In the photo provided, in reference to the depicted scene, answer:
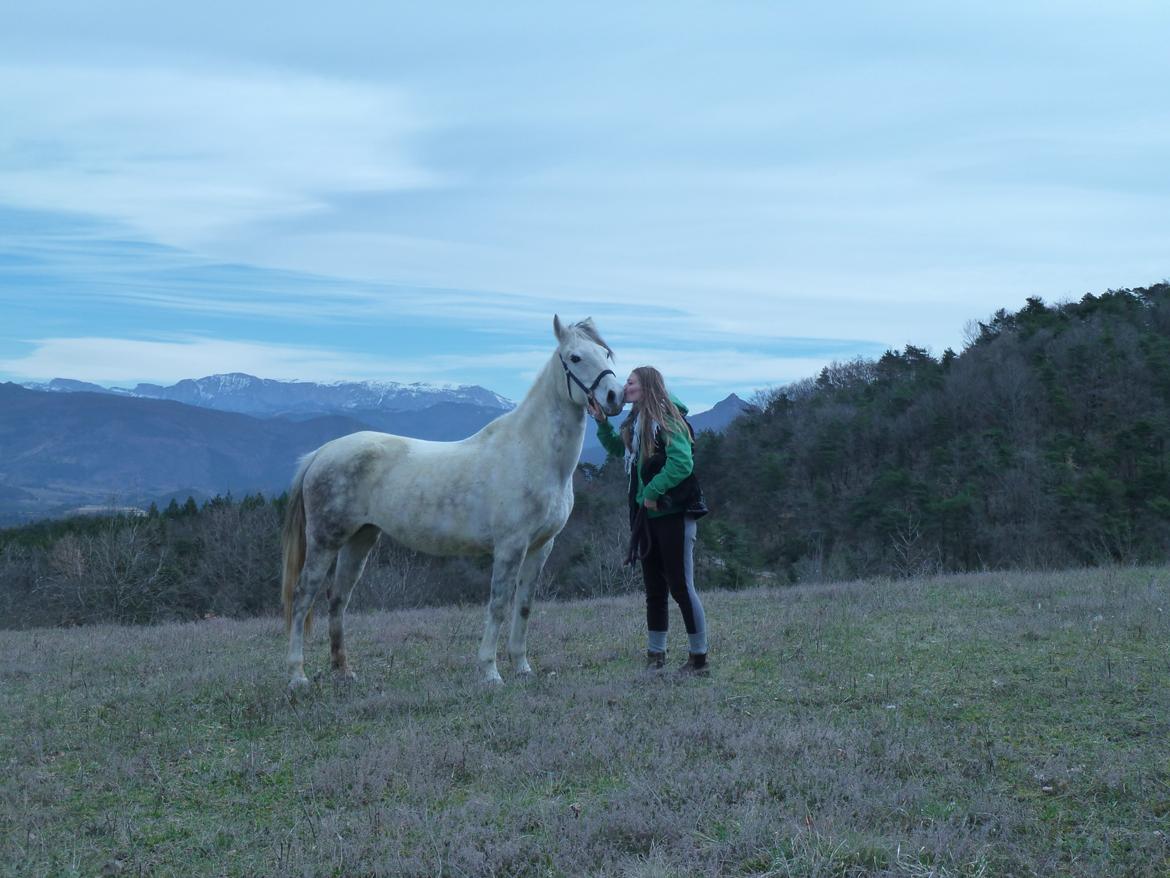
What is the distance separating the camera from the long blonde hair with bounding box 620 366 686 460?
7.31 meters

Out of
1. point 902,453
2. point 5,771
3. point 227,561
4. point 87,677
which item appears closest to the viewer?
point 5,771

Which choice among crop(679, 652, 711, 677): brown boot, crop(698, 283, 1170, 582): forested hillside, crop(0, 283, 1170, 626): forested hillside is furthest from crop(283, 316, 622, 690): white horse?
crop(0, 283, 1170, 626): forested hillside

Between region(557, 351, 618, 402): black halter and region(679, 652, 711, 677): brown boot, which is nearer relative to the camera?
region(557, 351, 618, 402): black halter

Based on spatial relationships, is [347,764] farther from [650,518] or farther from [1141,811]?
[1141,811]

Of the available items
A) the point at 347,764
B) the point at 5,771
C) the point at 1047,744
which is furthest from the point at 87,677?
the point at 1047,744

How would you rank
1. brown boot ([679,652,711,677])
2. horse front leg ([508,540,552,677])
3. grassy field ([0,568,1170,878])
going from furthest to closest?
horse front leg ([508,540,552,677]), brown boot ([679,652,711,677]), grassy field ([0,568,1170,878])

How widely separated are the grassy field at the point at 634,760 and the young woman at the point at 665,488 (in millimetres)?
603

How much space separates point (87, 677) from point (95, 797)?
407 cm

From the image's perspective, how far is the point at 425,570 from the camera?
147ft

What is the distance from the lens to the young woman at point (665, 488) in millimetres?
7191

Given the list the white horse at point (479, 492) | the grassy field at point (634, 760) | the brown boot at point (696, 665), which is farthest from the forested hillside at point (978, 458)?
the white horse at point (479, 492)

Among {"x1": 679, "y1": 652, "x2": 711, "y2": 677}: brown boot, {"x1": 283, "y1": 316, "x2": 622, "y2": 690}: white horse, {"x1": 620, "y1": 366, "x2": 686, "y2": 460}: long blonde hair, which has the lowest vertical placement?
{"x1": 679, "y1": 652, "x2": 711, "y2": 677}: brown boot

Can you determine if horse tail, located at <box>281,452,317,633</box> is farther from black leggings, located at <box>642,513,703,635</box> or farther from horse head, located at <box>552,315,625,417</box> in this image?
black leggings, located at <box>642,513,703,635</box>

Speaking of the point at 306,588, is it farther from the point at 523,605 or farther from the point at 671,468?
the point at 671,468
